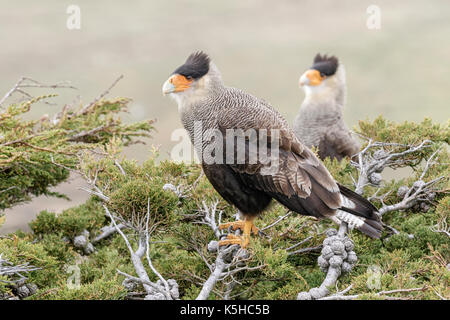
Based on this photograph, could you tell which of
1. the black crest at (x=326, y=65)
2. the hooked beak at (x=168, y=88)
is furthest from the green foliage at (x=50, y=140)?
the black crest at (x=326, y=65)

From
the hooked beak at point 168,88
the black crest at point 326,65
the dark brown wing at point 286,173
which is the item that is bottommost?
the dark brown wing at point 286,173

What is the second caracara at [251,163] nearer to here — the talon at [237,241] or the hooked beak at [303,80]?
the talon at [237,241]

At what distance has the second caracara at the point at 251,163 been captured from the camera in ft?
9.45

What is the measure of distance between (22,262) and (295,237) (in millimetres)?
1619

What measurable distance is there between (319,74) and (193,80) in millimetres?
3353

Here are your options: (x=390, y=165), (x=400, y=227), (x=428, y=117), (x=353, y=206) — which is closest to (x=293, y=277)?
(x=353, y=206)

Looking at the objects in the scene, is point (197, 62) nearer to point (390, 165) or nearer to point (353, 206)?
point (353, 206)

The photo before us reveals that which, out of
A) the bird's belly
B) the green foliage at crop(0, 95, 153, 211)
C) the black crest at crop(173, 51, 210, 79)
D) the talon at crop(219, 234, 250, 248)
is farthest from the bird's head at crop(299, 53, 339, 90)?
the talon at crop(219, 234, 250, 248)

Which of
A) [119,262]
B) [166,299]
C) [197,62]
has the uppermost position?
[197,62]

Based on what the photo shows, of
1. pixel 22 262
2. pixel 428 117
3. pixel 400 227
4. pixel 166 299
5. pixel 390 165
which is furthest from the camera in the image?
pixel 428 117

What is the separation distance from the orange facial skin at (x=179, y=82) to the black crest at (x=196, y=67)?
26 millimetres

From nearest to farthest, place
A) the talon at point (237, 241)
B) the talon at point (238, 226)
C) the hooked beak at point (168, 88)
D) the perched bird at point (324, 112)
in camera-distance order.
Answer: the talon at point (237, 241)
the hooked beak at point (168, 88)
the talon at point (238, 226)
the perched bird at point (324, 112)

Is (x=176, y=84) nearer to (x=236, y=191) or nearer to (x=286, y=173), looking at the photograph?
(x=236, y=191)
